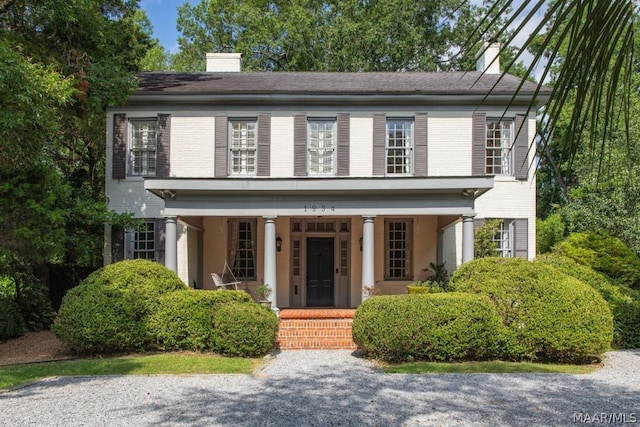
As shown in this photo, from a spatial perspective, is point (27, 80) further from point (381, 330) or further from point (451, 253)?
point (451, 253)

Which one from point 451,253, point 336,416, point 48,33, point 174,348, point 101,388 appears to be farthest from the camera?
point 451,253

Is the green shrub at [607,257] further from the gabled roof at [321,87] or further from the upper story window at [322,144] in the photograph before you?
the upper story window at [322,144]

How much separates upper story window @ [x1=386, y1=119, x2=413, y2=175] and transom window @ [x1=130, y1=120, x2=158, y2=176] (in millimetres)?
7055

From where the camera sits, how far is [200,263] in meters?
15.1

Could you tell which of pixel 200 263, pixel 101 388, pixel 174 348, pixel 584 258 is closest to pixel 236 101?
pixel 200 263

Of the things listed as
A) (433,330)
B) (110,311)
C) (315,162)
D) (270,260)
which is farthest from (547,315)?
(110,311)

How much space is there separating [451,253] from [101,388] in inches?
408

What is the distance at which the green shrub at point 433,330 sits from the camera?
941cm

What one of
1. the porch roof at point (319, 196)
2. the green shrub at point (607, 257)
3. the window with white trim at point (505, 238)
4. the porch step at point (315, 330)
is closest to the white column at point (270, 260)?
the porch roof at point (319, 196)

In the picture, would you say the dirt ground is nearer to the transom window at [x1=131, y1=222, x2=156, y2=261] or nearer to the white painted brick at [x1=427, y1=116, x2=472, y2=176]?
the transom window at [x1=131, y1=222, x2=156, y2=261]

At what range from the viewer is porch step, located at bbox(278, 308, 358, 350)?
36.8ft

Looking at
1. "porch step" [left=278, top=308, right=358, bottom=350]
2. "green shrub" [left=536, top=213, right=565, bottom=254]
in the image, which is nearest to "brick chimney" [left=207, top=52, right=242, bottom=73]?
"porch step" [left=278, top=308, right=358, bottom=350]

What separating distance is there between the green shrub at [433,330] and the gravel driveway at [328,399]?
87 cm

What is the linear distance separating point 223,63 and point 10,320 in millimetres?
10926
